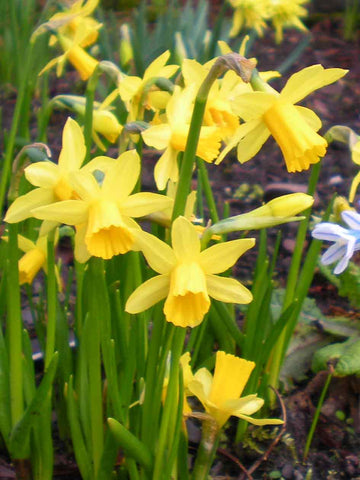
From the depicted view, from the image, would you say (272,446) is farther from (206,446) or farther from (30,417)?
(30,417)

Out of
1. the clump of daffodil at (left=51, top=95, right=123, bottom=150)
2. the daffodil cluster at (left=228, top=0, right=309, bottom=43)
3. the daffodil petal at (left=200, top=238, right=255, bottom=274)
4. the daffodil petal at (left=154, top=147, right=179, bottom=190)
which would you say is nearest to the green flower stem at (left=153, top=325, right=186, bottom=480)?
the daffodil petal at (left=200, top=238, right=255, bottom=274)

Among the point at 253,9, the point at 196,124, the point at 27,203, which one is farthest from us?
the point at 253,9

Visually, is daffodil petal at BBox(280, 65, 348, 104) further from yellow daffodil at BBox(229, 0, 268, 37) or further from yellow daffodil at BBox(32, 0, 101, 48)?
yellow daffodil at BBox(229, 0, 268, 37)

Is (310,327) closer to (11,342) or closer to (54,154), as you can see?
(11,342)

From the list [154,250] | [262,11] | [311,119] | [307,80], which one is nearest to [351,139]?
[311,119]

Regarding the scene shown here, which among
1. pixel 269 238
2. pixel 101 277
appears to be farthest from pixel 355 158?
pixel 269 238

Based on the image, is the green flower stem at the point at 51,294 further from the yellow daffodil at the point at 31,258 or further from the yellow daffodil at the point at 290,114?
the yellow daffodil at the point at 290,114

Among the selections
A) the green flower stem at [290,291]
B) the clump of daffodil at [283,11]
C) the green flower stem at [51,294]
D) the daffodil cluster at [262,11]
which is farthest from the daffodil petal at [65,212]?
the clump of daffodil at [283,11]
